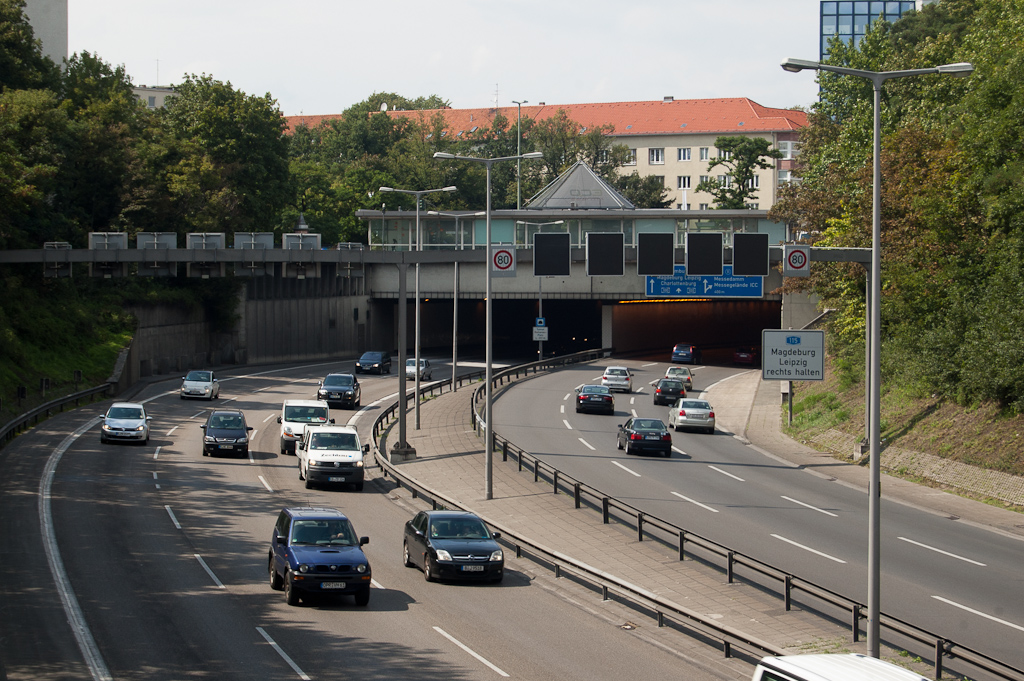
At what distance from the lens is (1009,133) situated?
35062 mm

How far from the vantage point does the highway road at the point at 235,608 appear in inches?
581

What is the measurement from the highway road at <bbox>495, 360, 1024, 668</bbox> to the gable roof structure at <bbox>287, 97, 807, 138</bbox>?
9001 centimetres

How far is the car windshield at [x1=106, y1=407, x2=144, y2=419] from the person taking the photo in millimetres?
38188

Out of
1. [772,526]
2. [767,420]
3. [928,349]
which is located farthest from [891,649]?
[767,420]

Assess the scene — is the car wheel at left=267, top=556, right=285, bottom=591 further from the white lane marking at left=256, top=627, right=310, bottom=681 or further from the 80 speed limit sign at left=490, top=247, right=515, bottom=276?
the 80 speed limit sign at left=490, top=247, right=515, bottom=276

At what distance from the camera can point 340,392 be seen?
163 feet

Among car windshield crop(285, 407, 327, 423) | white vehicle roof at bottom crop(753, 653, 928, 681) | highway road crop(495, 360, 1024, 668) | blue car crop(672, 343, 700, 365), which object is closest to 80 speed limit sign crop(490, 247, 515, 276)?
highway road crop(495, 360, 1024, 668)

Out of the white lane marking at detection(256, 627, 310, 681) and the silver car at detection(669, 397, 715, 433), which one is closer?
the white lane marking at detection(256, 627, 310, 681)

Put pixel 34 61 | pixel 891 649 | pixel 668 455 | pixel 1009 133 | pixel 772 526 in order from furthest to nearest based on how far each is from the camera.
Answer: pixel 34 61 → pixel 668 455 → pixel 1009 133 → pixel 772 526 → pixel 891 649

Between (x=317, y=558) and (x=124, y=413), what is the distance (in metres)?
23.2

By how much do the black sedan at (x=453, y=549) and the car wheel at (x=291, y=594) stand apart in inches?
127

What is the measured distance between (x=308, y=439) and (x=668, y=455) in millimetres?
13493

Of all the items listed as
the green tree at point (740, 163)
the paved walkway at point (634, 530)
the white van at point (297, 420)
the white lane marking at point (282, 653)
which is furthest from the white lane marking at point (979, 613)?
the green tree at point (740, 163)

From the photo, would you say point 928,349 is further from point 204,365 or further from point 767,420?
point 204,365
